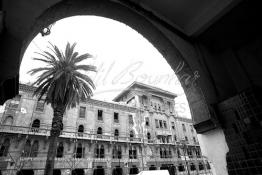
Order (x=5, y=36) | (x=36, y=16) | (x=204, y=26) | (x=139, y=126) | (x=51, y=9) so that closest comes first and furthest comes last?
(x=5, y=36), (x=36, y=16), (x=51, y=9), (x=204, y=26), (x=139, y=126)

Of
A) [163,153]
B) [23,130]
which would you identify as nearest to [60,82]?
[23,130]

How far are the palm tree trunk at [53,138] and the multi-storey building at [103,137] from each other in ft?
11.3

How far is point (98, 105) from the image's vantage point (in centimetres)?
2816

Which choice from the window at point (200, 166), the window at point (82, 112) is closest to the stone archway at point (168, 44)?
the window at point (82, 112)

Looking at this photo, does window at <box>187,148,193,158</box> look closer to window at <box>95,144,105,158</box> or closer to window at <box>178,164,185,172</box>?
window at <box>178,164,185,172</box>

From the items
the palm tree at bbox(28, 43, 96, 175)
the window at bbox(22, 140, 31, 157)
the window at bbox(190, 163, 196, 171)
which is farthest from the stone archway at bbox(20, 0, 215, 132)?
the window at bbox(190, 163, 196, 171)

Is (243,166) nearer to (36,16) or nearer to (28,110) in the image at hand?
(36,16)

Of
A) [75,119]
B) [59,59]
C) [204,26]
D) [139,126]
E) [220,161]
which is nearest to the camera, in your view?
[220,161]

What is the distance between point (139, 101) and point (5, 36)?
3317 centimetres

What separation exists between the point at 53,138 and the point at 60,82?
16.7 ft

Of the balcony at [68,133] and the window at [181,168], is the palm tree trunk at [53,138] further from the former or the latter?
the window at [181,168]

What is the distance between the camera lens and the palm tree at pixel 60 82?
14.5 meters

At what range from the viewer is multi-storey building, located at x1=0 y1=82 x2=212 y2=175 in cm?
1914

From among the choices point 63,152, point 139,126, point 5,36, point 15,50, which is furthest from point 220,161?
point 139,126
